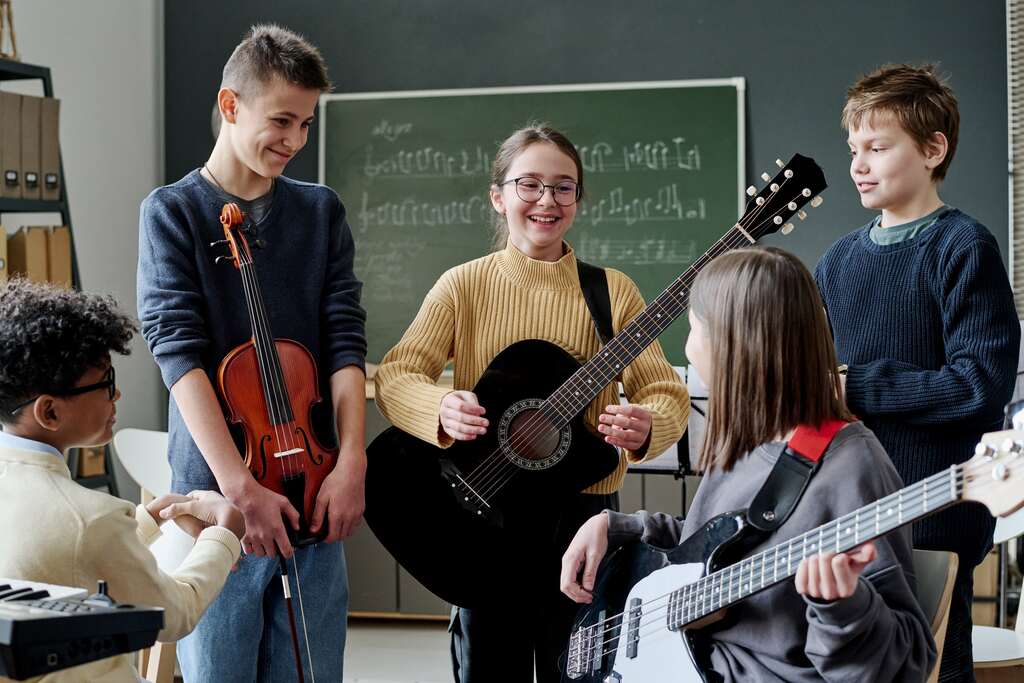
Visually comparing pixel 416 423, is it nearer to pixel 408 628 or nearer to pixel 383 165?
pixel 408 628

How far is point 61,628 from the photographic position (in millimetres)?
1124

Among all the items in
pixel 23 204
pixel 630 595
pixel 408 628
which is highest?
pixel 23 204

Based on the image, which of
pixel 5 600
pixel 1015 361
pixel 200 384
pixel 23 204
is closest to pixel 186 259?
pixel 200 384

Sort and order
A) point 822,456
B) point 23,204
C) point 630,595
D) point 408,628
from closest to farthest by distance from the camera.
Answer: point 822,456 → point 630,595 → point 23,204 → point 408,628

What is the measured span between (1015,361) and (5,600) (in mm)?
1525

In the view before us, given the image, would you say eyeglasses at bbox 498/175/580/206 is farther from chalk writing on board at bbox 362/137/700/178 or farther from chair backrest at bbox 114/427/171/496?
chalk writing on board at bbox 362/137/700/178

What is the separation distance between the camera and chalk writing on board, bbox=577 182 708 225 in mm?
4402

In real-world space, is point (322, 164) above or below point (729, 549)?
above

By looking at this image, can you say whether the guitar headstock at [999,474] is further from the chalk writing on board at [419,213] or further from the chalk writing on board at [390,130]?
the chalk writing on board at [390,130]

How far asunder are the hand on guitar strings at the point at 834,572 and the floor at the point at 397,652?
2.66 m

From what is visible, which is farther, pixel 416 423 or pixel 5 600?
pixel 416 423

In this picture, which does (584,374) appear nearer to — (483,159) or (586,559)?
(586,559)

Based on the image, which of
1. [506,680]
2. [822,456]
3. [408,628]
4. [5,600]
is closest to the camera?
[5,600]

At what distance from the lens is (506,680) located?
197 centimetres
